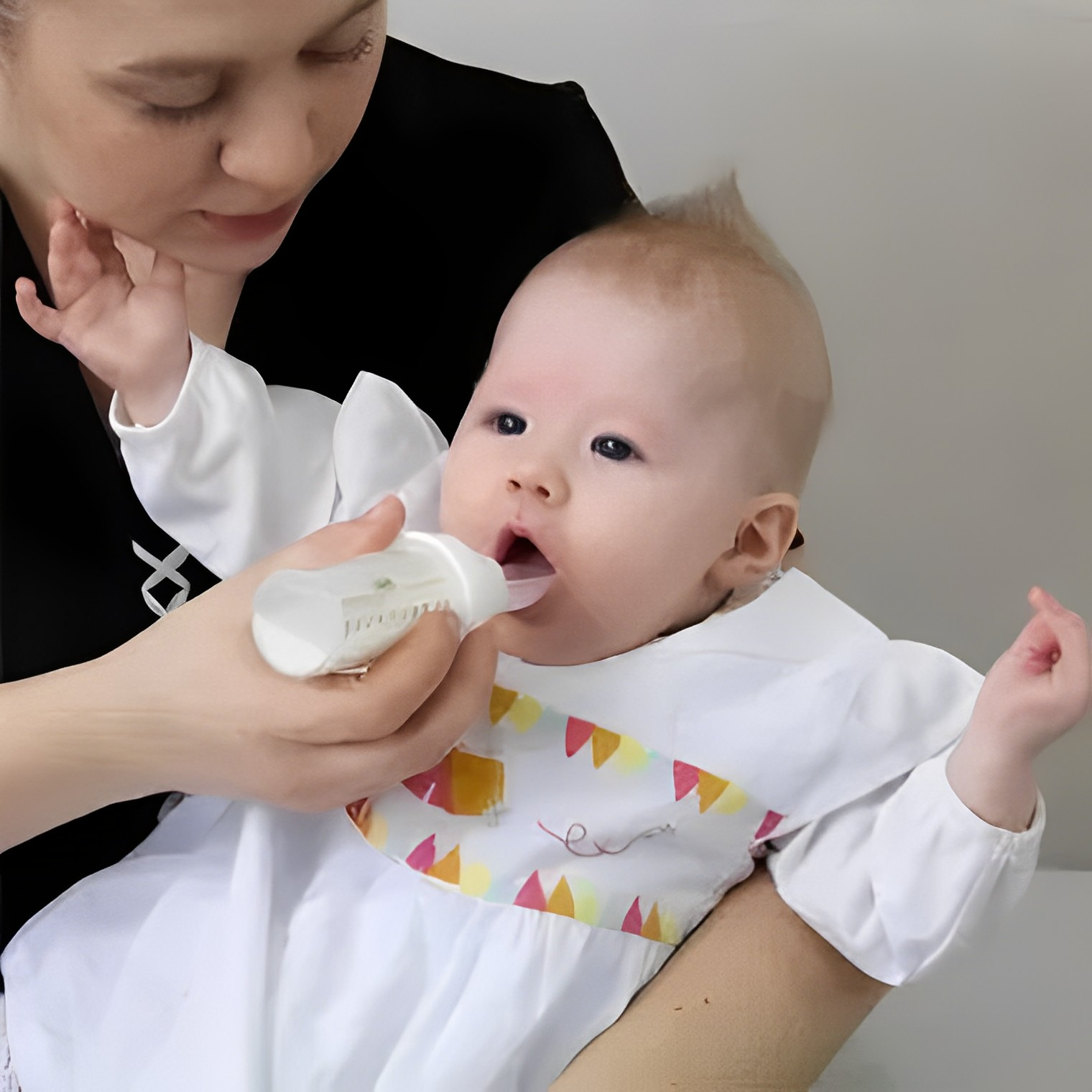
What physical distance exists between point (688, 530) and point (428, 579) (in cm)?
14

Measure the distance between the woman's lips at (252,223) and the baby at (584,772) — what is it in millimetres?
38

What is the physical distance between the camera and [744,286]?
608mm

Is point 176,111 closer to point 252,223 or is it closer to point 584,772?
point 252,223

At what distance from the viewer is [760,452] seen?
61cm

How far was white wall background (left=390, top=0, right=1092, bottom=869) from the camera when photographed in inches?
26.8

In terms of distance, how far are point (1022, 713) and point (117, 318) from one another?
479 mm

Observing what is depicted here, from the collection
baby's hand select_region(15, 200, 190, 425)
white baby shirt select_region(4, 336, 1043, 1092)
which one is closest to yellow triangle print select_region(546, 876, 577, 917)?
white baby shirt select_region(4, 336, 1043, 1092)

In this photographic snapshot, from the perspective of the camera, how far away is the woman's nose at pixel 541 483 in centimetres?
59

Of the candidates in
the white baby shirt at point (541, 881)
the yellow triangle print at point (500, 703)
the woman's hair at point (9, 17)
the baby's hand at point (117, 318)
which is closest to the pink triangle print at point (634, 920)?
the white baby shirt at point (541, 881)

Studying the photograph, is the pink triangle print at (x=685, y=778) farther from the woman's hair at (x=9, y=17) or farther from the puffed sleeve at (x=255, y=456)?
the woman's hair at (x=9, y=17)

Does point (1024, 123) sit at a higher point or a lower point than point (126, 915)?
higher

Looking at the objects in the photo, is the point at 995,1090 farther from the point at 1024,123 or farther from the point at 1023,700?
the point at 1024,123

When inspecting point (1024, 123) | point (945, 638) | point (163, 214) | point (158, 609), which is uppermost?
point (1024, 123)

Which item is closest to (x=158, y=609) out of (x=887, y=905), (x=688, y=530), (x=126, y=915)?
(x=126, y=915)
